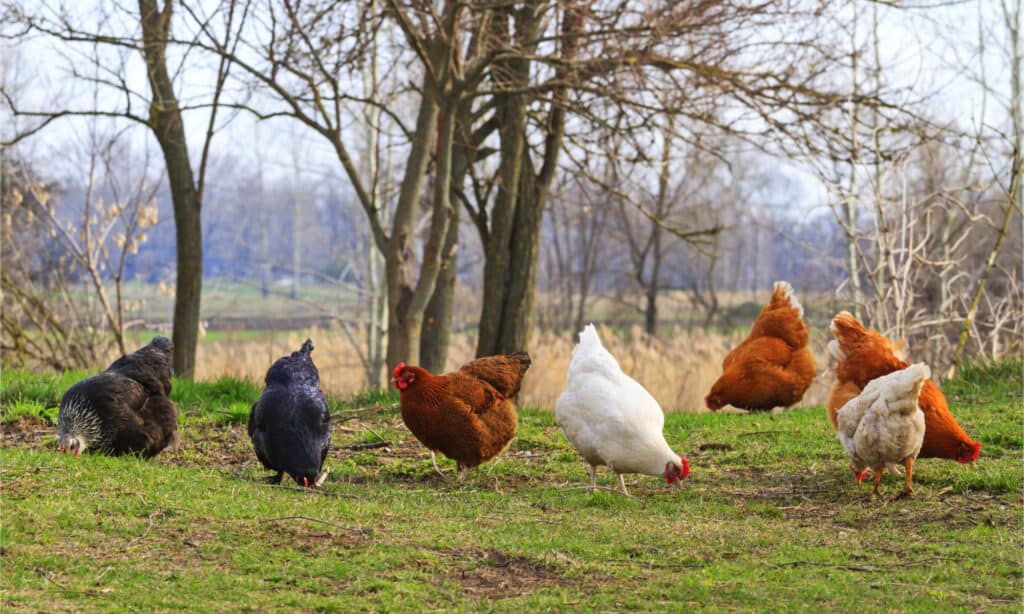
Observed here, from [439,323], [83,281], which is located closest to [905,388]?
[439,323]

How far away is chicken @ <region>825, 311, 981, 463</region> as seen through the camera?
21.3 ft

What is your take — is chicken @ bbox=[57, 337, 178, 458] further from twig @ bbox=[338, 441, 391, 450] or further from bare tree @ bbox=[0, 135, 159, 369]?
bare tree @ bbox=[0, 135, 159, 369]

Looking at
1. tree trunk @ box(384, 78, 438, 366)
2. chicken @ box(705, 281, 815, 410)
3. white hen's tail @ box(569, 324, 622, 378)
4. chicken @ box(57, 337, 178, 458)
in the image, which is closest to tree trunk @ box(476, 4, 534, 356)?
tree trunk @ box(384, 78, 438, 366)

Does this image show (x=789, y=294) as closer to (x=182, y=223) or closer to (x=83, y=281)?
(x=182, y=223)

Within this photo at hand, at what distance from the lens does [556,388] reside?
585 inches

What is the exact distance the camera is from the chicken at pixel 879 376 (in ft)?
21.3

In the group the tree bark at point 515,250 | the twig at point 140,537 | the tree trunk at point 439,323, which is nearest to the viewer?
the twig at point 140,537

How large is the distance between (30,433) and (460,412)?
3782mm

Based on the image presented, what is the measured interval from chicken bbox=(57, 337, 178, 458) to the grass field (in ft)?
0.63

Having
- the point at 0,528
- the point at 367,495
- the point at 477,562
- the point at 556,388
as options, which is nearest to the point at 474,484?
the point at 367,495

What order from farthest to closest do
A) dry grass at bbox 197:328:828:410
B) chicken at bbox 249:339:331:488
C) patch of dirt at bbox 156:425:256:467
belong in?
dry grass at bbox 197:328:828:410
patch of dirt at bbox 156:425:256:467
chicken at bbox 249:339:331:488

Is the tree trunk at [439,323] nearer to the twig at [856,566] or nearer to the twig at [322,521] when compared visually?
the twig at [322,521]

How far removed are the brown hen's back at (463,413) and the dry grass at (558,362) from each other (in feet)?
17.7

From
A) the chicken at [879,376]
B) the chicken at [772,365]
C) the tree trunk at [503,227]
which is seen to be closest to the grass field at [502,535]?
the chicken at [879,376]
